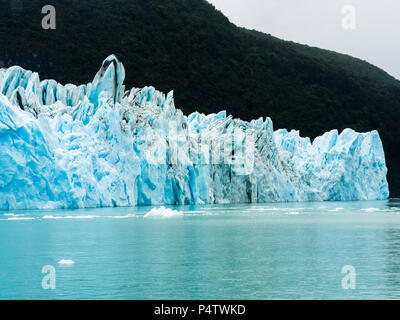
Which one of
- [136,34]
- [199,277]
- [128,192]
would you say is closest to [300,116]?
[136,34]

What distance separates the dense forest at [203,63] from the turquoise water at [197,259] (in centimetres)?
3907

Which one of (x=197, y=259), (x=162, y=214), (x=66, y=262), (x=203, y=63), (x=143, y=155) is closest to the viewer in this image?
(x=66, y=262)

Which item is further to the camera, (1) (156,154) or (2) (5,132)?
(1) (156,154)

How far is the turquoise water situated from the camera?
32.1 feet

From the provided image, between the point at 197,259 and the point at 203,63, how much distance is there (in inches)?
2397

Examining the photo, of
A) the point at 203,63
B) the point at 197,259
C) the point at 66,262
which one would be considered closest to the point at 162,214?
the point at 197,259

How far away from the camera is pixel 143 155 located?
106 ft

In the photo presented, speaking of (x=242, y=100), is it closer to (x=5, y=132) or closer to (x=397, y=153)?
(x=397, y=153)

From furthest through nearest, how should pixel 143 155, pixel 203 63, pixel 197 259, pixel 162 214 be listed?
pixel 203 63, pixel 143 155, pixel 162 214, pixel 197 259

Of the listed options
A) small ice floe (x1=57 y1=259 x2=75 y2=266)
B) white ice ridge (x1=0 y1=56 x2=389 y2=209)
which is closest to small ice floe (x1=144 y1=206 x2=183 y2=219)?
white ice ridge (x1=0 y1=56 x2=389 y2=209)

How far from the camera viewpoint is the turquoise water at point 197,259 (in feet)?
32.1

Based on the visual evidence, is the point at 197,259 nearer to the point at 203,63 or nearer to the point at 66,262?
the point at 66,262

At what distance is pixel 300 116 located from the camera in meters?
70.9

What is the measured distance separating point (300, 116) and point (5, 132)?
1936 inches
